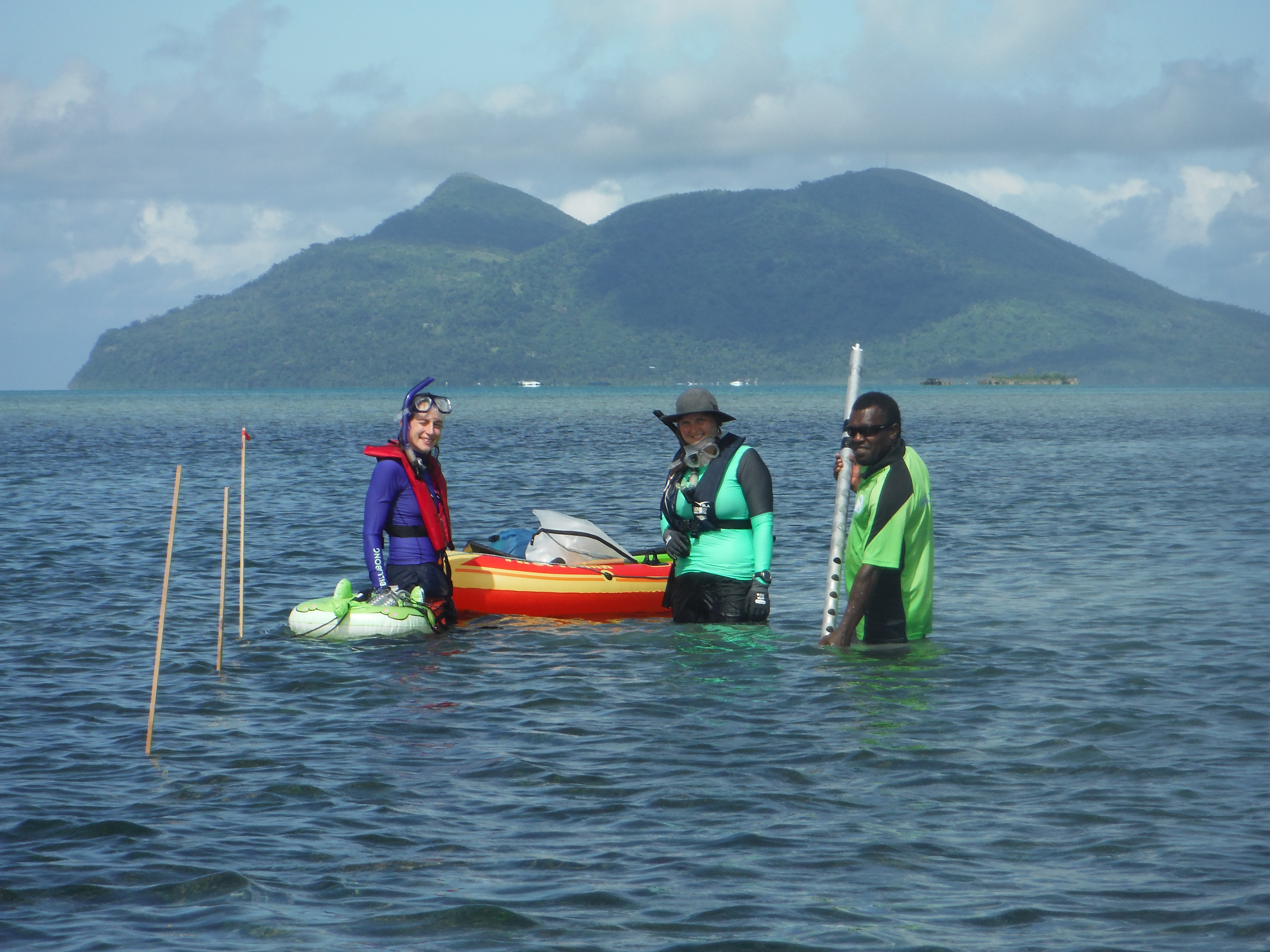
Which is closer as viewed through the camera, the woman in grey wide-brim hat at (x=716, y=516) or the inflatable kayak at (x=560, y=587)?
the woman in grey wide-brim hat at (x=716, y=516)

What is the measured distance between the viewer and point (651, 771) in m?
7.49

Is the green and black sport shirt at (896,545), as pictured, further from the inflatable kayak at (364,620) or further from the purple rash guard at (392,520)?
the inflatable kayak at (364,620)

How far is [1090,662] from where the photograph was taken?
10352 millimetres

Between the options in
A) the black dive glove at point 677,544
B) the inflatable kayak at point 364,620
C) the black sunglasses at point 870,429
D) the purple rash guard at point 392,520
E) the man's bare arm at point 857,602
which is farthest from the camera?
the inflatable kayak at point 364,620

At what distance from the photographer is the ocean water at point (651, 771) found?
18.1 ft

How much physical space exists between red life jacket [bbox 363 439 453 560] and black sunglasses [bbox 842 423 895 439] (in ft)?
11.3

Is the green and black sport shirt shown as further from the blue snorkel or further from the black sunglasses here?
the blue snorkel

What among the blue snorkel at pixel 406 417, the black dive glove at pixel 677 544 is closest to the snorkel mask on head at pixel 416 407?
the blue snorkel at pixel 406 417

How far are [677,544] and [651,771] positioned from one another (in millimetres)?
2877

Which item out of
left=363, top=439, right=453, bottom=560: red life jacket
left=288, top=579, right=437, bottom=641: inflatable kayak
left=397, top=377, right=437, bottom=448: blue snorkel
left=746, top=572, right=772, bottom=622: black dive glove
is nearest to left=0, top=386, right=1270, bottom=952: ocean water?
left=288, top=579, right=437, bottom=641: inflatable kayak

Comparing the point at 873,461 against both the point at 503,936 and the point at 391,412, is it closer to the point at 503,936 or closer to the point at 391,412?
the point at 503,936

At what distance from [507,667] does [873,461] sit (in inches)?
136

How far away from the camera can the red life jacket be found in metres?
10.6

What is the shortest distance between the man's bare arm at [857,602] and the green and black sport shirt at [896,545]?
0.15 ft
